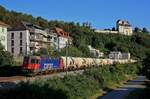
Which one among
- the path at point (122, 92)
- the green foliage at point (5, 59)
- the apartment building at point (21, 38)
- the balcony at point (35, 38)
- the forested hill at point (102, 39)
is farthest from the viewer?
the forested hill at point (102, 39)

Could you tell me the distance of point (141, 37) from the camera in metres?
189

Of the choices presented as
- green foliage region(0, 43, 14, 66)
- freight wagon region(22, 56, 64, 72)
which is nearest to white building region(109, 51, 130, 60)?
green foliage region(0, 43, 14, 66)

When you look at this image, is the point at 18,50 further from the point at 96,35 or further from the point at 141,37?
the point at 141,37

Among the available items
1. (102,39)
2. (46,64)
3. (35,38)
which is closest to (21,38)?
(35,38)

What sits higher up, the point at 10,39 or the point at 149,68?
the point at 10,39

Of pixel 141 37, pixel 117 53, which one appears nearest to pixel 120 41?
pixel 141 37

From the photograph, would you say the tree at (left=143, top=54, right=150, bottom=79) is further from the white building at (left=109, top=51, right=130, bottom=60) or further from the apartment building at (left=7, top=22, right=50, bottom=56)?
the white building at (left=109, top=51, right=130, bottom=60)

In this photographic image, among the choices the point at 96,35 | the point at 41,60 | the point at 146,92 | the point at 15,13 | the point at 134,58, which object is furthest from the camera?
the point at 96,35

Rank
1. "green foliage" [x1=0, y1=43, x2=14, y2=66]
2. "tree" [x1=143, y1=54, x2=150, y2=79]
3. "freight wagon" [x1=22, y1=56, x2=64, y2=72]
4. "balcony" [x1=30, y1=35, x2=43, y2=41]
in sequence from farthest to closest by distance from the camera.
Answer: "balcony" [x1=30, y1=35, x2=43, y2=41]
"green foliage" [x1=0, y1=43, x2=14, y2=66]
"freight wagon" [x1=22, y1=56, x2=64, y2=72]
"tree" [x1=143, y1=54, x2=150, y2=79]

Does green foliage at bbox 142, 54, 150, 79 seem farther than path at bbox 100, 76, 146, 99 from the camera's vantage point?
Yes

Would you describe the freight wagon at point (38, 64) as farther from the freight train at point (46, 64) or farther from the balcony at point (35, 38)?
the balcony at point (35, 38)

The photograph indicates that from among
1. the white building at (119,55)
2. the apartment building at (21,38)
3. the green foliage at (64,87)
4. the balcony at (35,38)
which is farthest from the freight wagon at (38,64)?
the white building at (119,55)

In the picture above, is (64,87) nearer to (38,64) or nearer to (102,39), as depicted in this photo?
(38,64)

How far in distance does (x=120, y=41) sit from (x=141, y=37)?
9191mm
